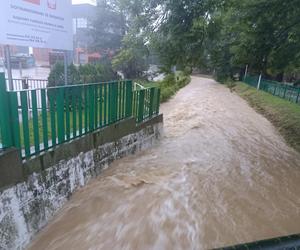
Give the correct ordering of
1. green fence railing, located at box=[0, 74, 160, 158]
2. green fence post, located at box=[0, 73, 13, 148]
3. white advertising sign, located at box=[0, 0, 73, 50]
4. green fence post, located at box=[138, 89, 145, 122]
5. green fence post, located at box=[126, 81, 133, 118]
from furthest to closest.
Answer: green fence post, located at box=[138, 89, 145, 122] < green fence post, located at box=[126, 81, 133, 118] < white advertising sign, located at box=[0, 0, 73, 50] < green fence railing, located at box=[0, 74, 160, 158] < green fence post, located at box=[0, 73, 13, 148]

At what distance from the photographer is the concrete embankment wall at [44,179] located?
338 centimetres

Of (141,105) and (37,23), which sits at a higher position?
(37,23)

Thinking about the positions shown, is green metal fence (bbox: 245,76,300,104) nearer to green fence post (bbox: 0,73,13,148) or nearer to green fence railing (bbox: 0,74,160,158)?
green fence railing (bbox: 0,74,160,158)

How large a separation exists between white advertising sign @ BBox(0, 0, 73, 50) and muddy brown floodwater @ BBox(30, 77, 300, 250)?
113 inches

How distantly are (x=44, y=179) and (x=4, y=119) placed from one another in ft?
3.27

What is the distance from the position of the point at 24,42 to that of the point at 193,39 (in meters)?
4.12

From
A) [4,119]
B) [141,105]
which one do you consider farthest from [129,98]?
[4,119]

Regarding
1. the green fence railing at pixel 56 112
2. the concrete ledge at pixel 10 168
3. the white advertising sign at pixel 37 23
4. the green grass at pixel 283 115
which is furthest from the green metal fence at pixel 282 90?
the concrete ledge at pixel 10 168

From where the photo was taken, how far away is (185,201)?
511cm

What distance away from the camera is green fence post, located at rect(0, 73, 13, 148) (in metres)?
3.41

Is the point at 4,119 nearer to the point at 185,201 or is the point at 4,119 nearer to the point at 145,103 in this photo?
the point at 185,201

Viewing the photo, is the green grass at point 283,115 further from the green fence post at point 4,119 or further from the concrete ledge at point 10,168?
the green fence post at point 4,119

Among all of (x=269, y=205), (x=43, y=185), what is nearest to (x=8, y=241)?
(x=43, y=185)

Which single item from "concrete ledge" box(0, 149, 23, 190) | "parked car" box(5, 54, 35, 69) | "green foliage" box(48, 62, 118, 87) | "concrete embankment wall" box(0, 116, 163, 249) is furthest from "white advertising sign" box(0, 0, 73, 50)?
"parked car" box(5, 54, 35, 69)
